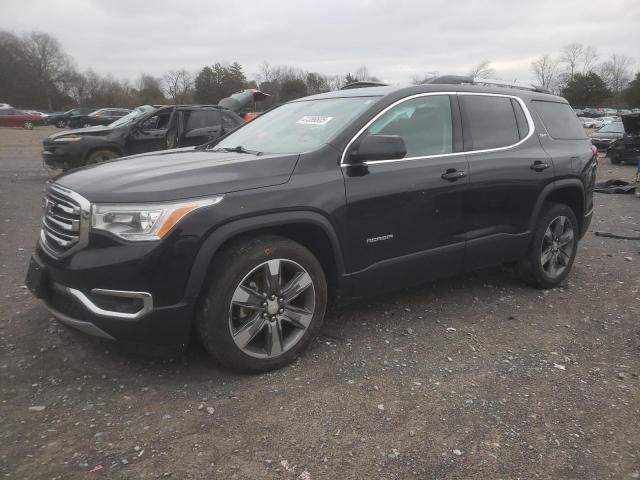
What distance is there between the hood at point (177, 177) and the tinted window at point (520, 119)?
2405mm

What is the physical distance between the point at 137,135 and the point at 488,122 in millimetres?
8447

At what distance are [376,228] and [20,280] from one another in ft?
11.4

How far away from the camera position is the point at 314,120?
12.6 feet

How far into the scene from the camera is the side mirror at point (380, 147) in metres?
3.27

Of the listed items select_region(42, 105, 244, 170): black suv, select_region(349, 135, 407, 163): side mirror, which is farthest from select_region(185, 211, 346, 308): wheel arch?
select_region(42, 105, 244, 170): black suv

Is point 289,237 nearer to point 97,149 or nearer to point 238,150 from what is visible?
point 238,150

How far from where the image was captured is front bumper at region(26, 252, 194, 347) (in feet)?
9.08

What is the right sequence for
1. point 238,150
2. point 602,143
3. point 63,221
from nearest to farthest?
point 63,221
point 238,150
point 602,143

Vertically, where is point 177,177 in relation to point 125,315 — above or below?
above

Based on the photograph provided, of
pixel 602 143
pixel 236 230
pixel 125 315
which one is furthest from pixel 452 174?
pixel 602 143

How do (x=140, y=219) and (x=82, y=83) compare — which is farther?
(x=82, y=83)

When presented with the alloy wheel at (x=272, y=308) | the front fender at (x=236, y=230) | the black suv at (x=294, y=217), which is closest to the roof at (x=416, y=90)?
the black suv at (x=294, y=217)

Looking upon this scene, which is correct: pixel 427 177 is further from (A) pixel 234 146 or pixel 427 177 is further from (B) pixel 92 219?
(B) pixel 92 219

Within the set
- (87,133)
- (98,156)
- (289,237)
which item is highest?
(87,133)
